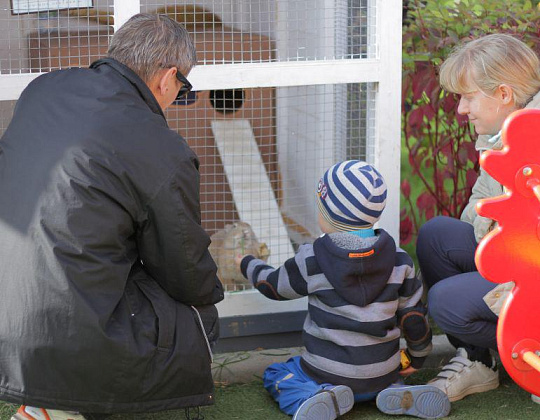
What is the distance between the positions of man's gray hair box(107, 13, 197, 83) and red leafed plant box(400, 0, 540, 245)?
1500 mm

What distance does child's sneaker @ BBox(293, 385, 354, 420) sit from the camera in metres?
2.77

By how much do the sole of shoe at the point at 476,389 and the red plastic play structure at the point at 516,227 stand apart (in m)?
0.68

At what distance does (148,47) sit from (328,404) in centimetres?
127

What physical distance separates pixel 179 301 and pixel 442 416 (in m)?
1.01

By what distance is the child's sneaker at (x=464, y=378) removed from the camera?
10.1 ft

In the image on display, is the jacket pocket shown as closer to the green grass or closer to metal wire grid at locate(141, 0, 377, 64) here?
the green grass

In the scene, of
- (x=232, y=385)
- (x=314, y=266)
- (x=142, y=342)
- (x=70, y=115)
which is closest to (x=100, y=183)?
(x=70, y=115)

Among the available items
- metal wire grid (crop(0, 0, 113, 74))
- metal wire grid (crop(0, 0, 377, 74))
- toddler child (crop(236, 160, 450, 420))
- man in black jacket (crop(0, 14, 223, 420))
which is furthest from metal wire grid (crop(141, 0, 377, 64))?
man in black jacket (crop(0, 14, 223, 420))

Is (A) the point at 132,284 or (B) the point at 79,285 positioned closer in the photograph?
(B) the point at 79,285

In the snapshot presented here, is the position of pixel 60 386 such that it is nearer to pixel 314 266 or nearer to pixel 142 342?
pixel 142 342

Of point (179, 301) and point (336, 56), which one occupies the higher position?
point (336, 56)

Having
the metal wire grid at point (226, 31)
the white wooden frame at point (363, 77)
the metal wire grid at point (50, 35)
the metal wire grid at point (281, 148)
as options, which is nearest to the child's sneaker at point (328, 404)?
the white wooden frame at point (363, 77)

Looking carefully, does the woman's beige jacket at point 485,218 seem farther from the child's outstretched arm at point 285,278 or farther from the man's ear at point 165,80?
the man's ear at point 165,80

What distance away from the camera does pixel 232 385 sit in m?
3.30
